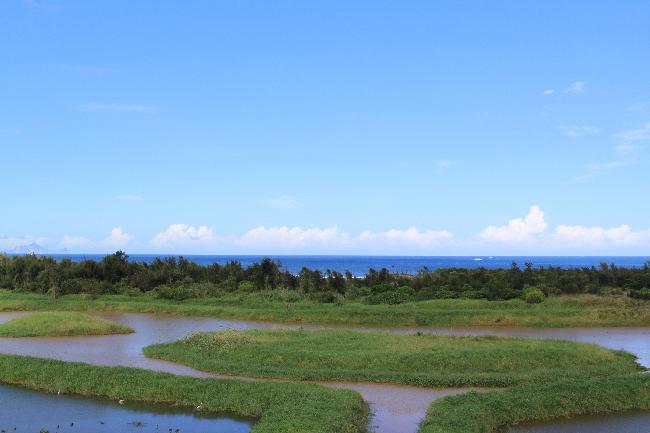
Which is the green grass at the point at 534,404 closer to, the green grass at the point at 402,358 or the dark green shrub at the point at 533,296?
the green grass at the point at 402,358

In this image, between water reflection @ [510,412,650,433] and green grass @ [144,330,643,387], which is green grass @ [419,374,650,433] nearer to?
water reflection @ [510,412,650,433]

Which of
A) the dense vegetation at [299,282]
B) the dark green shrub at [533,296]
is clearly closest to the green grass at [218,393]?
the dense vegetation at [299,282]

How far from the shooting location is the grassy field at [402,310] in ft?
112

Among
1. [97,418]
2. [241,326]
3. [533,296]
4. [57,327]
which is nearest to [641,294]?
[533,296]

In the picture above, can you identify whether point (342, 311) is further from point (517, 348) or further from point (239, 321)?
point (517, 348)

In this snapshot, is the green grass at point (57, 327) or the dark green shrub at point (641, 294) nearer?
the green grass at point (57, 327)

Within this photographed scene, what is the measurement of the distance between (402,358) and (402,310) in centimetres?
1503

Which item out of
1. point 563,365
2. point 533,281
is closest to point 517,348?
point 563,365

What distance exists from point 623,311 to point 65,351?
31.7 metres

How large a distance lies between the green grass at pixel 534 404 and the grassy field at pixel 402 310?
54.7 ft

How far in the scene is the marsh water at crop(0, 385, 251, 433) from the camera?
1486cm

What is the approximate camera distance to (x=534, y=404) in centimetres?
1578

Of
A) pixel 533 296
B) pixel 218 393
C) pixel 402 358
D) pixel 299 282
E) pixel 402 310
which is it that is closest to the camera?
pixel 218 393

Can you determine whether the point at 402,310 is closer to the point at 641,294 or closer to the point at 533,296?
the point at 533,296
